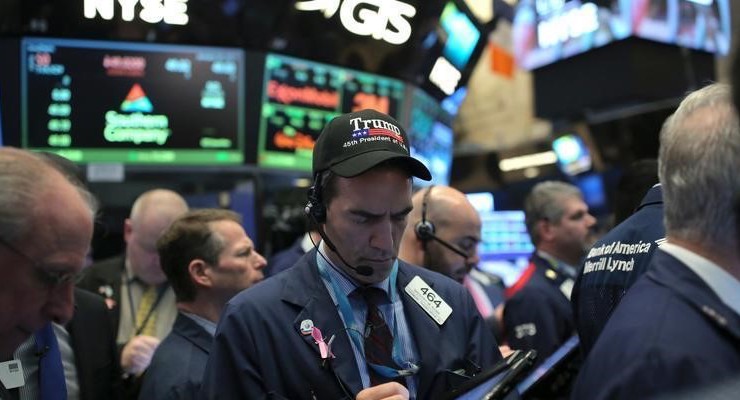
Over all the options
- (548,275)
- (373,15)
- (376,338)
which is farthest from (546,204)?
(376,338)

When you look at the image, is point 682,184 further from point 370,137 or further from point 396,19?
point 396,19

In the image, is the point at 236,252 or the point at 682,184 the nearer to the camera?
the point at 682,184

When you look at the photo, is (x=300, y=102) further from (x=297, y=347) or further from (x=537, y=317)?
(x=297, y=347)

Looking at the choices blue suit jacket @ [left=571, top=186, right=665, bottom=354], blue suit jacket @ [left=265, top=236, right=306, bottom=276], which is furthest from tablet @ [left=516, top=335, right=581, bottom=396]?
blue suit jacket @ [left=265, top=236, right=306, bottom=276]

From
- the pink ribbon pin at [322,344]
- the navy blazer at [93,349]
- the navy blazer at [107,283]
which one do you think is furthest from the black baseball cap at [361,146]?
the navy blazer at [107,283]

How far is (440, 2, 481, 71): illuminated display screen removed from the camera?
559 cm

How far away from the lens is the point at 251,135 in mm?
4809

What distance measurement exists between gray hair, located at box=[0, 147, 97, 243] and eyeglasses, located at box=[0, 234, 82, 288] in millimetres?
21

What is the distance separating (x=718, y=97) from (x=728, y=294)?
401 millimetres

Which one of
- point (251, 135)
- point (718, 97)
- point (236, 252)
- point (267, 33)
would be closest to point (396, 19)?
point (267, 33)

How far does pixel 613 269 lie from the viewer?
234cm

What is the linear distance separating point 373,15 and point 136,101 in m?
1.60

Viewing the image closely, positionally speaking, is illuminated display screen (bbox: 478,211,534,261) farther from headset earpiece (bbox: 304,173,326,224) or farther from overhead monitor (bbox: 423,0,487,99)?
headset earpiece (bbox: 304,173,326,224)

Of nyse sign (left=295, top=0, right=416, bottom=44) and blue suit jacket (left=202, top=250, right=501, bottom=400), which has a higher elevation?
nyse sign (left=295, top=0, right=416, bottom=44)
